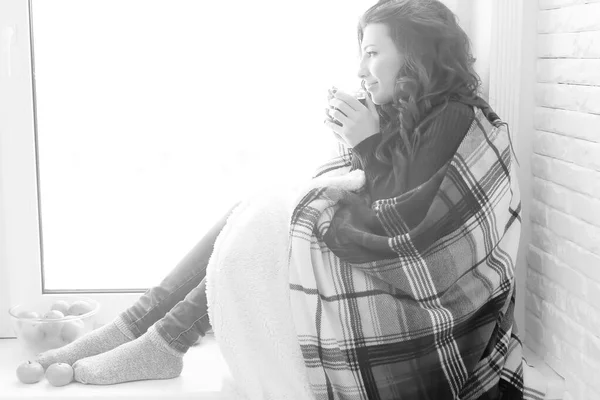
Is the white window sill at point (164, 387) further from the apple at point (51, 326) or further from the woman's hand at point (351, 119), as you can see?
the woman's hand at point (351, 119)

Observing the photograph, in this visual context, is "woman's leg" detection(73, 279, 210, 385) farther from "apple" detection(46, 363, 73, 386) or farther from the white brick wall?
the white brick wall

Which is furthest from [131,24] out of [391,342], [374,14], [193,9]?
[391,342]

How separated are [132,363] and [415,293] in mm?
676

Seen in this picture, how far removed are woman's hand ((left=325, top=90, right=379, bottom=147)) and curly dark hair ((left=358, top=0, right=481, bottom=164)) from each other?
0.13 ft

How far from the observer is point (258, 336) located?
1.77 m

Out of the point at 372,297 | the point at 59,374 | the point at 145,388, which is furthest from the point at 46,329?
the point at 372,297

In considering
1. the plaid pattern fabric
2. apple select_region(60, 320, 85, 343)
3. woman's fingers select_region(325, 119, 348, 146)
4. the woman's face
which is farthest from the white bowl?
the woman's face

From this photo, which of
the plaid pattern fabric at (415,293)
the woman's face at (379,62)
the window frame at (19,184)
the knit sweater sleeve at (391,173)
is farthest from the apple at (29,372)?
the woman's face at (379,62)

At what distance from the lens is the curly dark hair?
1.90 metres

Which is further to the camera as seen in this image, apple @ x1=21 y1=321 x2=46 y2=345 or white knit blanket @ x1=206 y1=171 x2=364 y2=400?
apple @ x1=21 y1=321 x2=46 y2=345

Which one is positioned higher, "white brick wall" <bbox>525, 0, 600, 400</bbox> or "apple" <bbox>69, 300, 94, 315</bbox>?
"white brick wall" <bbox>525, 0, 600, 400</bbox>

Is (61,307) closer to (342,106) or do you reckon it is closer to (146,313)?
(146,313)

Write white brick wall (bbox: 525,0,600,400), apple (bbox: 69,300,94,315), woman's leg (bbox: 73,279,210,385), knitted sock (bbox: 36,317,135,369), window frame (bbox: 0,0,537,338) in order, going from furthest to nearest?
1. apple (bbox: 69,300,94,315)
2. window frame (bbox: 0,0,537,338)
3. knitted sock (bbox: 36,317,135,369)
4. woman's leg (bbox: 73,279,210,385)
5. white brick wall (bbox: 525,0,600,400)

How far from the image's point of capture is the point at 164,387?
76.2 inches
